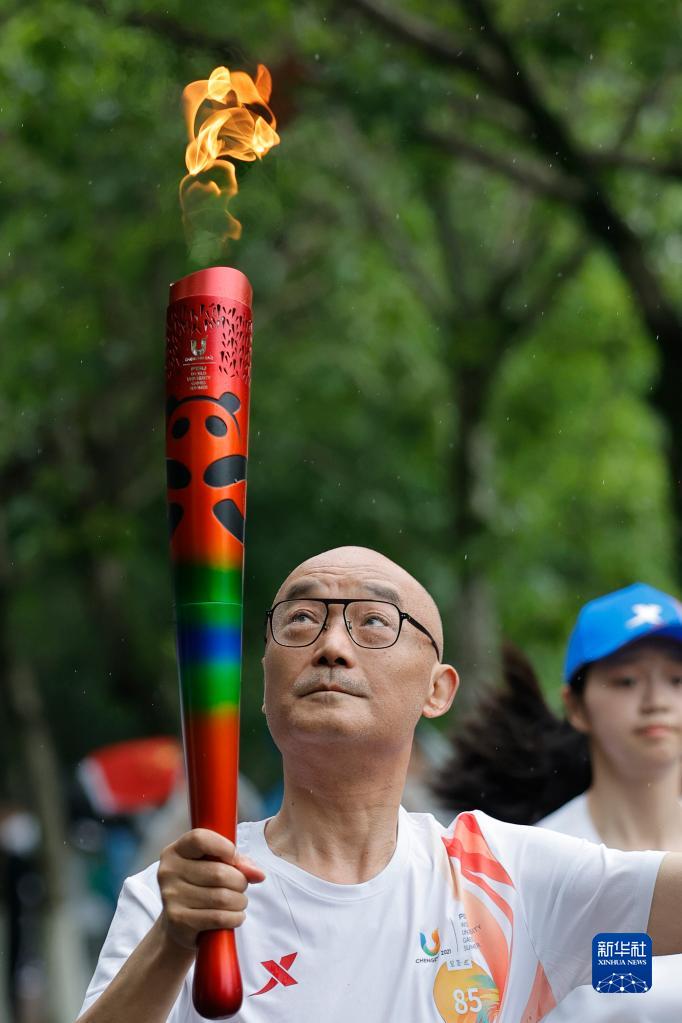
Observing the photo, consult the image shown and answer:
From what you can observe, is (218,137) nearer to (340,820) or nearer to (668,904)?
(340,820)

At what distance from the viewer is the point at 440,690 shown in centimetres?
269

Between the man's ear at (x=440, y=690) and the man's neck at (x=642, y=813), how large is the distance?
41.1 inches

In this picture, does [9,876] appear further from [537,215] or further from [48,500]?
[537,215]

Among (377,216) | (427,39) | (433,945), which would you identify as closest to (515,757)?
(433,945)

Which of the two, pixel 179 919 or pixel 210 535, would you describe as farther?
pixel 210 535

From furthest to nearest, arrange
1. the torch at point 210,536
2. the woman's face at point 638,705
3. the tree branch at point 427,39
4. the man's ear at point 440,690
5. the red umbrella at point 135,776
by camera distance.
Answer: the red umbrella at point 135,776 < the tree branch at point 427,39 < the woman's face at point 638,705 < the man's ear at point 440,690 < the torch at point 210,536

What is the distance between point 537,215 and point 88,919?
5842 mm

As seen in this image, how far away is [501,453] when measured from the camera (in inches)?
493

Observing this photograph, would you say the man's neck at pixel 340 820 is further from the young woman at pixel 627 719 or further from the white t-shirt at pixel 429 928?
the young woman at pixel 627 719

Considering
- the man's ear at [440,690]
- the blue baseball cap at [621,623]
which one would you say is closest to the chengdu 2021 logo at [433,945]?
the man's ear at [440,690]

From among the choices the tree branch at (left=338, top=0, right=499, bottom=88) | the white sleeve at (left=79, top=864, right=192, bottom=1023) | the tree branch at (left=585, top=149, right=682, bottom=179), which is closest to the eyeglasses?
the white sleeve at (left=79, top=864, right=192, bottom=1023)

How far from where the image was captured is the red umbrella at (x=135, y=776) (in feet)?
33.2

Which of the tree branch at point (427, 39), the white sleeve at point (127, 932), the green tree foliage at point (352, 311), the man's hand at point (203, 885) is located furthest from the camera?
the green tree foliage at point (352, 311)

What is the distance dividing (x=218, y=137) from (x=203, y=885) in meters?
1.25
